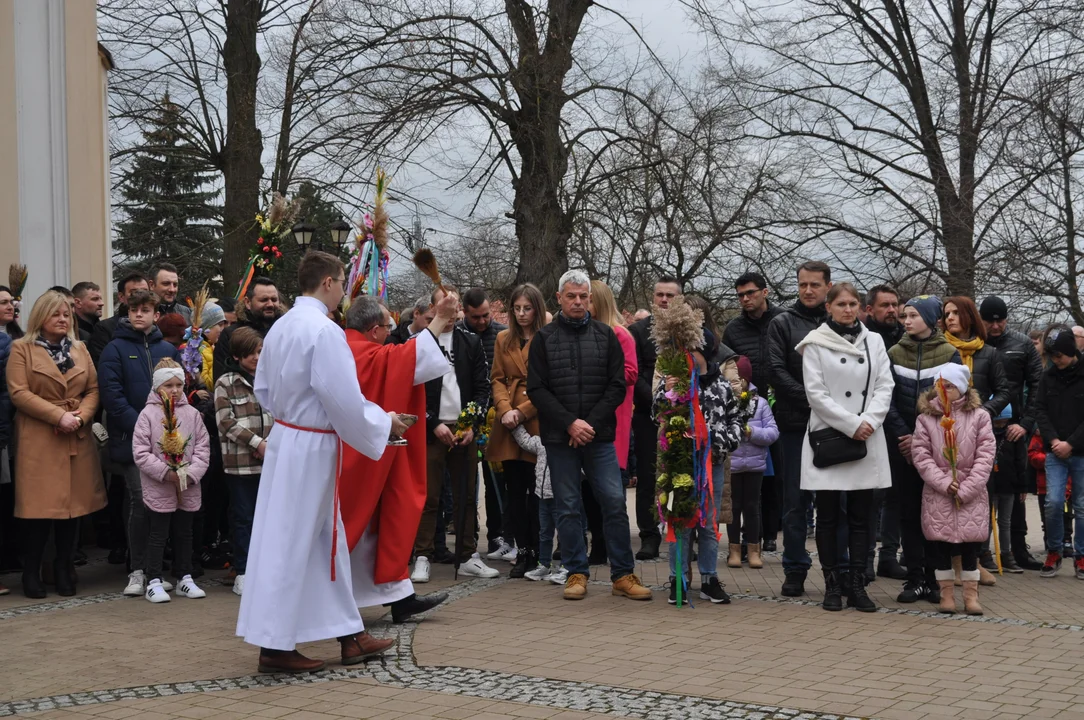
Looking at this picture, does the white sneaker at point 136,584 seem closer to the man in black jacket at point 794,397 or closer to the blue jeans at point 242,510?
the blue jeans at point 242,510

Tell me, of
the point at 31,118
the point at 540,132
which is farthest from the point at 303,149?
the point at 31,118

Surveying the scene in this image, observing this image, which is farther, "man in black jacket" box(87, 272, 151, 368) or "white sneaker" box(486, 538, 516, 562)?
"white sneaker" box(486, 538, 516, 562)

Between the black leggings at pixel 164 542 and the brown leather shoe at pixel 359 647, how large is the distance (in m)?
2.77

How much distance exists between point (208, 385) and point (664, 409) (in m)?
3.93

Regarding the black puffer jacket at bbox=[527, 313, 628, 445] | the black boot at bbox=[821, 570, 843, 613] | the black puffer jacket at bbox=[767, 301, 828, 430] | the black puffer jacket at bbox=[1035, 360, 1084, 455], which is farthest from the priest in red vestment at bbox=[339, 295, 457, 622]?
the black puffer jacket at bbox=[1035, 360, 1084, 455]

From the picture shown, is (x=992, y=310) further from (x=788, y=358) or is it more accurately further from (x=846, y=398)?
(x=846, y=398)

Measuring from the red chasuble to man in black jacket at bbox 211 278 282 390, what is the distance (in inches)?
84.7

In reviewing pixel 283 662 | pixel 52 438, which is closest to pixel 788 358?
pixel 283 662

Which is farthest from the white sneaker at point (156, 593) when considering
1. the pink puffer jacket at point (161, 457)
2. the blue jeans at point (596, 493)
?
the blue jeans at point (596, 493)

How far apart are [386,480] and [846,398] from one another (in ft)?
10.1

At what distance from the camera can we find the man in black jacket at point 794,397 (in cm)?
855

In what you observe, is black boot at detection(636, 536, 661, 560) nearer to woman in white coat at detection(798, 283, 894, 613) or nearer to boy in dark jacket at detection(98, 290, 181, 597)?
woman in white coat at detection(798, 283, 894, 613)

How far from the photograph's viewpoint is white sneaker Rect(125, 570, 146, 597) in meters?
8.81

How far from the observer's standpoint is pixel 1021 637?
23.4ft
